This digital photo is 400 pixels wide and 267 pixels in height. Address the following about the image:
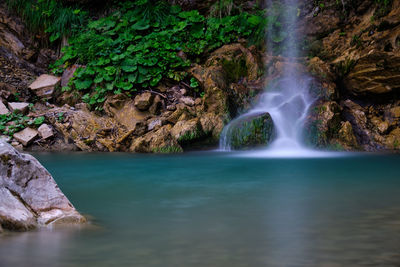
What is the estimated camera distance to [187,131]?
27.9 ft

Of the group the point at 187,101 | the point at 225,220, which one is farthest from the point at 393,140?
the point at 225,220

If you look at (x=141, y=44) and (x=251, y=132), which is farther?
(x=141, y=44)

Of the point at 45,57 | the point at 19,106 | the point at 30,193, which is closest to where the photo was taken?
the point at 30,193

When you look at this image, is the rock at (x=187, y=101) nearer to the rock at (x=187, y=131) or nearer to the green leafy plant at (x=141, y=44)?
the green leafy plant at (x=141, y=44)

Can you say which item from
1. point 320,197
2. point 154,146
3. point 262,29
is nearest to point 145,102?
point 154,146

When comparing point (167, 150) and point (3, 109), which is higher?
point (3, 109)

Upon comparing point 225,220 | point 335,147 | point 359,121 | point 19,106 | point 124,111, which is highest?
point 19,106

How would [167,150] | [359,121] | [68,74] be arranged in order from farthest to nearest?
[68,74], [359,121], [167,150]

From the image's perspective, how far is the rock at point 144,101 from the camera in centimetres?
921

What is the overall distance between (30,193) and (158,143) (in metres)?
5.50

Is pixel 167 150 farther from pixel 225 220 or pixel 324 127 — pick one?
pixel 225 220

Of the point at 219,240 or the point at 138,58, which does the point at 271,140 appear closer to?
the point at 138,58

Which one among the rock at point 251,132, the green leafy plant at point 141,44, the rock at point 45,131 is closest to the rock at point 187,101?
the green leafy plant at point 141,44

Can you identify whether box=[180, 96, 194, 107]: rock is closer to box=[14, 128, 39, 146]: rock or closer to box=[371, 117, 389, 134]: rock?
box=[14, 128, 39, 146]: rock
